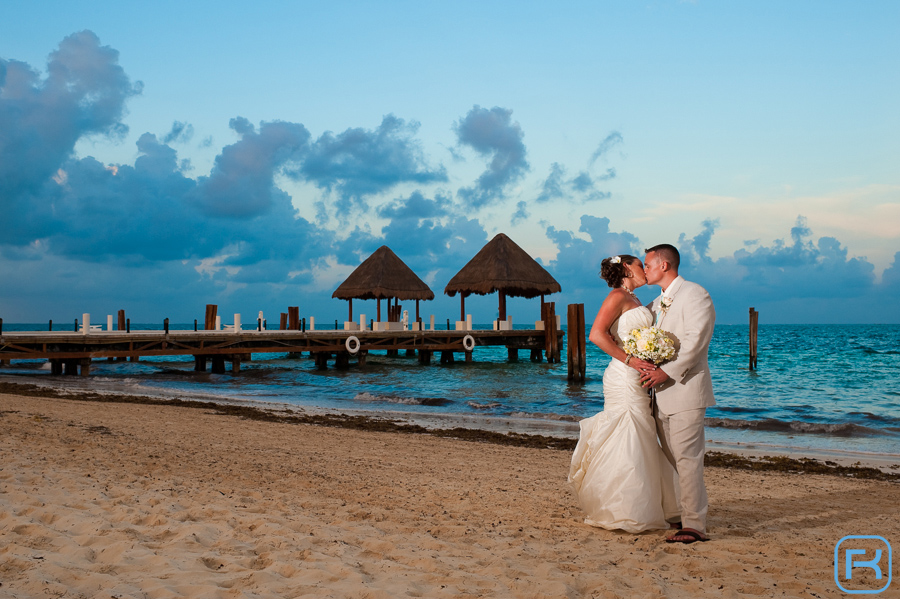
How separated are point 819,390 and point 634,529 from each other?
18360 mm

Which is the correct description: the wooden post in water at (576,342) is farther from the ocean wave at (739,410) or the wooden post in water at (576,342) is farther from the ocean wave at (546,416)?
the ocean wave at (546,416)

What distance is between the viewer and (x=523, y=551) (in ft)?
12.5

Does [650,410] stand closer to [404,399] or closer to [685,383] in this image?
[685,383]

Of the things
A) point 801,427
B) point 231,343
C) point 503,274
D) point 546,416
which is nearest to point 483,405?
point 546,416

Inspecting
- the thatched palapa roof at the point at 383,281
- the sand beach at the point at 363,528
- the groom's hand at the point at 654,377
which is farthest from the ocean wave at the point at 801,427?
the thatched palapa roof at the point at 383,281

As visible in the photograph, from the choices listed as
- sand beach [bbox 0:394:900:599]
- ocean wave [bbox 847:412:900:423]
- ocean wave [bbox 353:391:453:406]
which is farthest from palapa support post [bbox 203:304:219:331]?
ocean wave [bbox 847:412:900:423]

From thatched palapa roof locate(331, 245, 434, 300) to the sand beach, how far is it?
2221 cm

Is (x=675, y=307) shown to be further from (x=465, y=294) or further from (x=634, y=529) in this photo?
(x=465, y=294)

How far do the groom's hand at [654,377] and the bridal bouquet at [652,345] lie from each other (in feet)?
0.21

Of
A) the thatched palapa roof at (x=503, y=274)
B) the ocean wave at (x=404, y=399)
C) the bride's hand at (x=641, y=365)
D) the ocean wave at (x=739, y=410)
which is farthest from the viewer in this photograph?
the thatched palapa roof at (x=503, y=274)

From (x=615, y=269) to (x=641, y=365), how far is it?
71cm

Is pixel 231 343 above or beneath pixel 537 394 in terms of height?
above

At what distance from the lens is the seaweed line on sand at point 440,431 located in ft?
26.1

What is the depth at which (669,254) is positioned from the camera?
406 centimetres
